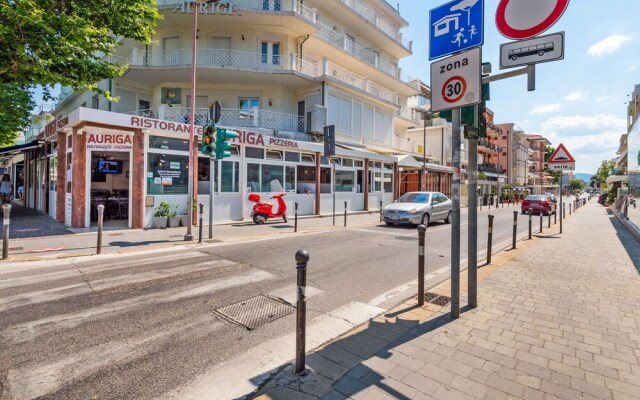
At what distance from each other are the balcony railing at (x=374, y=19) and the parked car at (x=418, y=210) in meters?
16.7

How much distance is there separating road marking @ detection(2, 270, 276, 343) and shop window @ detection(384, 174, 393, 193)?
19.3 meters

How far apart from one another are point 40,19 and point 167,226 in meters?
7.25

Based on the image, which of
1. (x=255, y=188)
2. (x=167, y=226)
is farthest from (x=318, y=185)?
(x=167, y=226)

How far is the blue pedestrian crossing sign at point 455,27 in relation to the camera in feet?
13.2

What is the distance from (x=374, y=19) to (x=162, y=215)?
24645mm

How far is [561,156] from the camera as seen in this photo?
11922 mm

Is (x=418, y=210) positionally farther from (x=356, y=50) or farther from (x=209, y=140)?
(x=356, y=50)

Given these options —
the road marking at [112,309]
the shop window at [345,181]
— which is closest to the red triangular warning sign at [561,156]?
the shop window at [345,181]

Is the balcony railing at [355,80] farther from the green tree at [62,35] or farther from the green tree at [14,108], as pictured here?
the green tree at [14,108]

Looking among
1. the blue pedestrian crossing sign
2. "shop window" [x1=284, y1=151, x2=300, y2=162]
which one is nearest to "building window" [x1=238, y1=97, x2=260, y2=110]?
"shop window" [x1=284, y1=151, x2=300, y2=162]

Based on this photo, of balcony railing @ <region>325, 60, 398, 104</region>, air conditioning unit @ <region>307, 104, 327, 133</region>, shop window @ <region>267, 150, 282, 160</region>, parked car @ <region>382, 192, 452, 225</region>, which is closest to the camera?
parked car @ <region>382, 192, 452, 225</region>

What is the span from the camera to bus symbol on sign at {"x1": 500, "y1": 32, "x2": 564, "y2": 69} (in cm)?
346

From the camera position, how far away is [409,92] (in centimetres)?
3328

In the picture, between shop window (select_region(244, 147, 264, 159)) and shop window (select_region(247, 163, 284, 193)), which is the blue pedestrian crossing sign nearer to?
shop window (select_region(244, 147, 264, 159))
